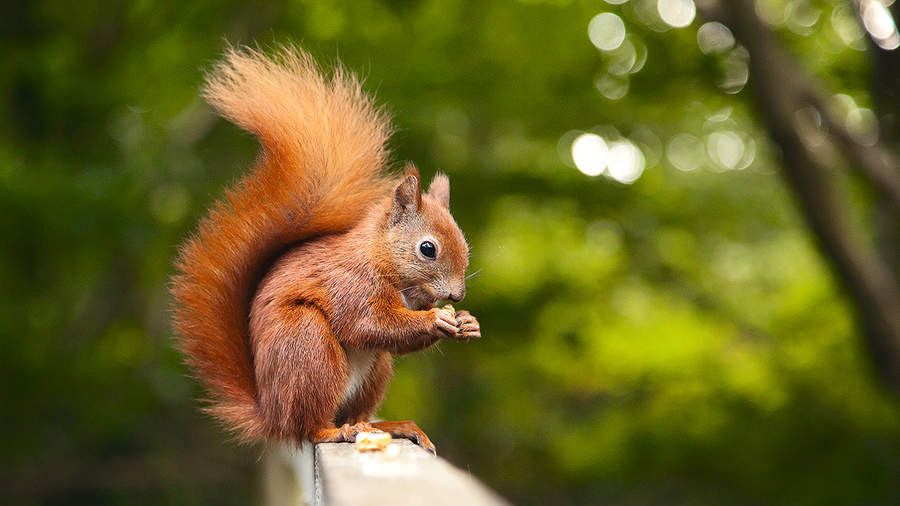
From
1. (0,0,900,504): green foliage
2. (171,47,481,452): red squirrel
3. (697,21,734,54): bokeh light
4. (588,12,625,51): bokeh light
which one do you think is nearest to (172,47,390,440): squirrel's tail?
(171,47,481,452): red squirrel

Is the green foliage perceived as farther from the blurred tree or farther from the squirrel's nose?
the squirrel's nose

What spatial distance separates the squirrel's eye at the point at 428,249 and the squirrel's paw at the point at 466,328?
0.48 feet

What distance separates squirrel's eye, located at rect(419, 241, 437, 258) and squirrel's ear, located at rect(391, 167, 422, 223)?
7 centimetres

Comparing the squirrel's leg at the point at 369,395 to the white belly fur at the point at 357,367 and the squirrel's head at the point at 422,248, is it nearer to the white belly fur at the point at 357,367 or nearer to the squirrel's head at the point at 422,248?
the white belly fur at the point at 357,367

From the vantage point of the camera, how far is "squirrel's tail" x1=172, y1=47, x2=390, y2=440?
210 centimetres

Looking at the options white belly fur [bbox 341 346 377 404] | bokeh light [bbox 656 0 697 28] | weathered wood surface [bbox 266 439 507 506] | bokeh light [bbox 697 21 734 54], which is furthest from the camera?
bokeh light [bbox 656 0 697 28]

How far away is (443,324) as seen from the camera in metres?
1.87

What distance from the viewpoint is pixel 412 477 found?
54.3 inches

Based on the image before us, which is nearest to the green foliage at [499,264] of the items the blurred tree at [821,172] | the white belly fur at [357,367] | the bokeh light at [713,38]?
the bokeh light at [713,38]

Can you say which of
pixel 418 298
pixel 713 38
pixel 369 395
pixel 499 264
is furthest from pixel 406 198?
pixel 499 264

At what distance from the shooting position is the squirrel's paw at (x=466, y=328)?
1.85 meters

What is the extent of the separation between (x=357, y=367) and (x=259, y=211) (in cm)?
38

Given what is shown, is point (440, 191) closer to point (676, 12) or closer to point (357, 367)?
point (357, 367)

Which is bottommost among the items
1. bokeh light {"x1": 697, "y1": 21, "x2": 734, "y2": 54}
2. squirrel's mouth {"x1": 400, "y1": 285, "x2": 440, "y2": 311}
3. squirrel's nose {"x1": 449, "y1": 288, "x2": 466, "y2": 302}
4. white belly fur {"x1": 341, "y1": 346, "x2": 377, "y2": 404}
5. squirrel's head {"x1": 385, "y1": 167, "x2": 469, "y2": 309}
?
white belly fur {"x1": 341, "y1": 346, "x2": 377, "y2": 404}
